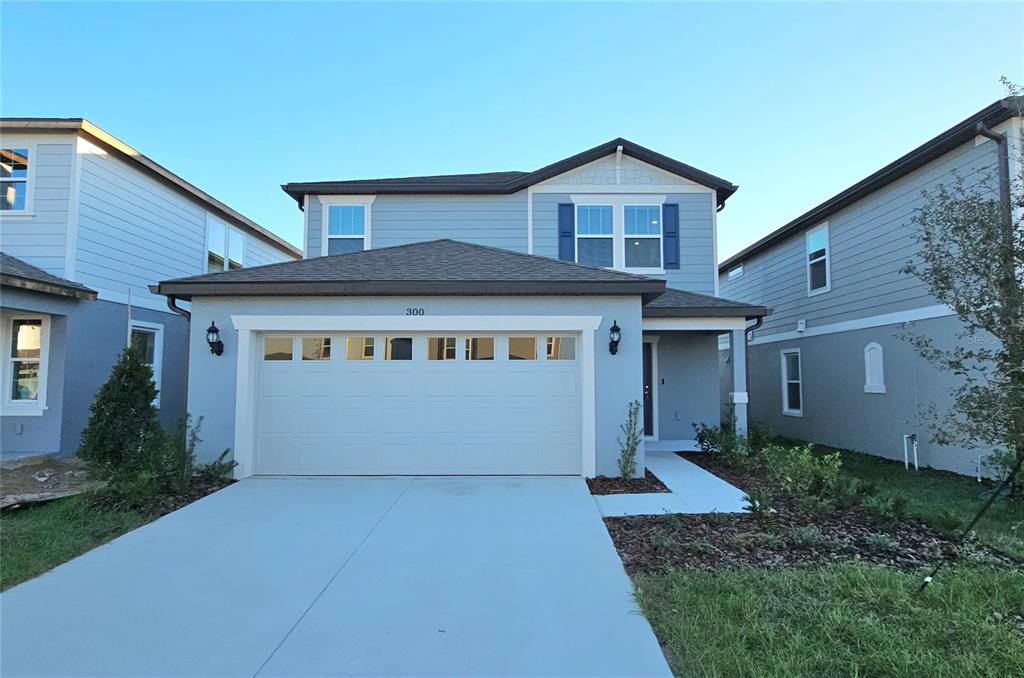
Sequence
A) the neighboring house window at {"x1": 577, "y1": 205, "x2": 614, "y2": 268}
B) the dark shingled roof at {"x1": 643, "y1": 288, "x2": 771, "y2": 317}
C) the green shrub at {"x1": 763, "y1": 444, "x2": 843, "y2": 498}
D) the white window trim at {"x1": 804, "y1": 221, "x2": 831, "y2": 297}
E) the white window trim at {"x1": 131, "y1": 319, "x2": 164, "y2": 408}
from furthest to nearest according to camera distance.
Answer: the white window trim at {"x1": 804, "y1": 221, "x2": 831, "y2": 297}, the white window trim at {"x1": 131, "y1": 319, "x2": 164, "y2": 408}, the neighboring house window at {"x1": 577, "y1": 205, "x2": 614, "y2": 268}, the dark shingled roof at {"x1": 643, "y1": 288, "x2": 771, "y2": 317}, the green shrub at {"x1": 763, "y1": 444, "x2": 843, "y2": 498}

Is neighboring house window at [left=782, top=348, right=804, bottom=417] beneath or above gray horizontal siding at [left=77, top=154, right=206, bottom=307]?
beneath

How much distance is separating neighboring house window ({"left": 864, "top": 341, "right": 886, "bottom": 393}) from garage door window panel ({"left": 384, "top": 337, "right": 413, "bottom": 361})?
925 centimetres

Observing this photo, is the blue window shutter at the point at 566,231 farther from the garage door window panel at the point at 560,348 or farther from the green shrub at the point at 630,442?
the green shrub at the point at 630,442

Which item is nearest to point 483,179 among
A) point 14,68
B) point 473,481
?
point 473,481

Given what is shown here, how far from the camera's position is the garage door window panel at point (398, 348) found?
25.1ft

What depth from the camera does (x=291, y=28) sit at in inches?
383

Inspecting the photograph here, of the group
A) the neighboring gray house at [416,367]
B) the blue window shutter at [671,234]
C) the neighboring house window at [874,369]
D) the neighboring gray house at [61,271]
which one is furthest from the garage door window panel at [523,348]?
the neighboring gray house at [61,271]

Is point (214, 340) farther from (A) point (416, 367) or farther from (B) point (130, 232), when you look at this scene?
(B) point (130, 232)

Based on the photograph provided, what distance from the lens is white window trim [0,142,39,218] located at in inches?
376

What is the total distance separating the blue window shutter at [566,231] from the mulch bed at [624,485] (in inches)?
204

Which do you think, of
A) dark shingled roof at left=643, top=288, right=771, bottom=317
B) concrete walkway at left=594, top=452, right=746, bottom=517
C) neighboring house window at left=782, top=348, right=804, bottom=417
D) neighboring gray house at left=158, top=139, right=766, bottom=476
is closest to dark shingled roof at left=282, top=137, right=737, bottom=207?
dark shingled roof at left=643, top=288, right=771, bottom=317

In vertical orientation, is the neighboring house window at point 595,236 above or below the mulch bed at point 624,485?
above

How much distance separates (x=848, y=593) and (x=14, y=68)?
14.3 m

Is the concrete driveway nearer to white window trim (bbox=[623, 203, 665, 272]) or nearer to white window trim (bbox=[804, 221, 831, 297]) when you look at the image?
white window trim (bbox=[623, 203, 665, 272])
